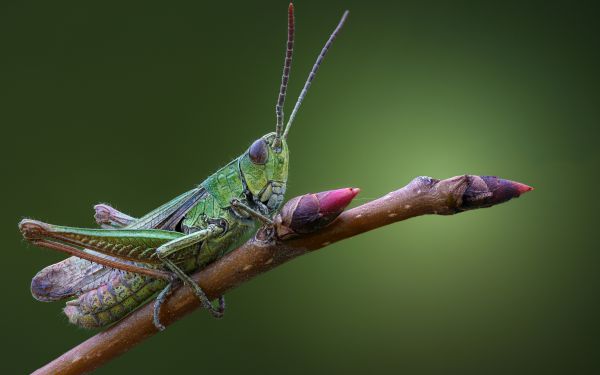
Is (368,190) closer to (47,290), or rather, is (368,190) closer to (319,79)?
(319,79)

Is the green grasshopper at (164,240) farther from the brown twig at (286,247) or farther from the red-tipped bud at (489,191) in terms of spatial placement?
the red-tipped bud at (489,191)

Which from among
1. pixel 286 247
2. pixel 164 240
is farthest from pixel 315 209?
pixel 164 240

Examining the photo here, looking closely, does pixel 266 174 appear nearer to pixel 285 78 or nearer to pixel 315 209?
pixel 285 78

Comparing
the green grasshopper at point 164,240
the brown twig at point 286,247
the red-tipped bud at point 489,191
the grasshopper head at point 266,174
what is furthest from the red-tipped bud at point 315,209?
the grasshopper head at point 266,174

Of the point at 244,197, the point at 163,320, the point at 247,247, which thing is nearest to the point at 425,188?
the point at 247,247

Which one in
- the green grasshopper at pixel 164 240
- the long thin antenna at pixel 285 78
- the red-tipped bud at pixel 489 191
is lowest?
the red-tipped bud at pixel 489 191

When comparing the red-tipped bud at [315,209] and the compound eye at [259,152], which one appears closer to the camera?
the red-tipped bud at [315,209]
